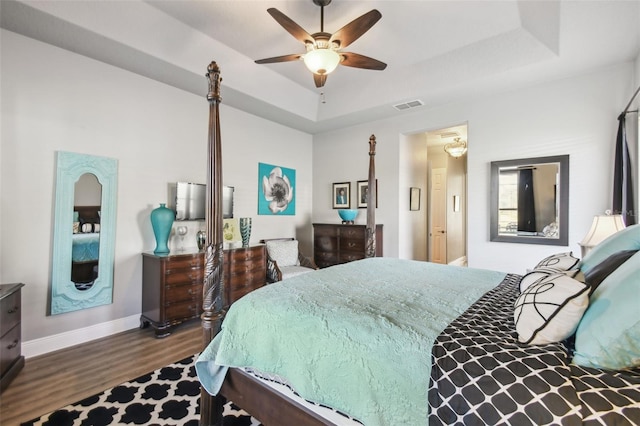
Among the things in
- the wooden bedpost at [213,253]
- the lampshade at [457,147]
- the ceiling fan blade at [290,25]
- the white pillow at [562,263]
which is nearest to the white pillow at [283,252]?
the wooden bedpost at [213,253]

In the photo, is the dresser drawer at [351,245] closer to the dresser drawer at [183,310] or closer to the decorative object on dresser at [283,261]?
the decorative object on dresser at [283,261]

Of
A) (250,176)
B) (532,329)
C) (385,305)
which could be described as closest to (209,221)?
(385,305)

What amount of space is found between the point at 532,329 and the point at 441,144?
6.30 metres

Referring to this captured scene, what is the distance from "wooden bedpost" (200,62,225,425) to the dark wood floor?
1066mm

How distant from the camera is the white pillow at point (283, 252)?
14.5 feet

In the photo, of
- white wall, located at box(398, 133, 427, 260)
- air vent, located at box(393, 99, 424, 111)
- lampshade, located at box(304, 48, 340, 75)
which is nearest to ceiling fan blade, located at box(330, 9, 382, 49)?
lampshade, located at box(304, 48, 340, 75)

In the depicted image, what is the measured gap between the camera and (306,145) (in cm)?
565

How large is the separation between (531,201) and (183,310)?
4.27 m

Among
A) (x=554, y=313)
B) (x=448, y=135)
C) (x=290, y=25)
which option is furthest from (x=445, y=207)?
(x=554, y=313)

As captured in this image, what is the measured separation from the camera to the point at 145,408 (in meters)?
1.95

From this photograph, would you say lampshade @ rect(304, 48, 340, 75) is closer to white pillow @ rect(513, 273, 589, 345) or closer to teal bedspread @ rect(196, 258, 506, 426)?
teal bedspread @ rect(196, 258, 506, 426)

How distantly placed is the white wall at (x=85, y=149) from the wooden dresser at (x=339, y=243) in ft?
4.94

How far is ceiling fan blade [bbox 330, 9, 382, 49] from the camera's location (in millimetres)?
2164

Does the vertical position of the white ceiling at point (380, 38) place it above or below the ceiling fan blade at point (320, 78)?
above
